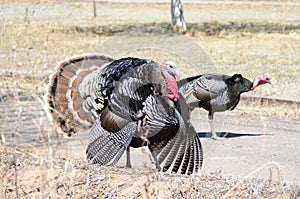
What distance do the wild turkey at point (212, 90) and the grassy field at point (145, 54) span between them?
432 millimetres

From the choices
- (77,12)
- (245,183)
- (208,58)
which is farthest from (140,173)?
(77,12)

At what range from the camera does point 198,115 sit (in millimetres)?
8578

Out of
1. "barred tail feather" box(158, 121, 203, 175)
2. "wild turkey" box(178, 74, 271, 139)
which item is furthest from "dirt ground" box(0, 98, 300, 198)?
"wild turkey" box(178, 74, 271, 139)

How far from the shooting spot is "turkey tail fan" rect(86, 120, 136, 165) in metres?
5.27

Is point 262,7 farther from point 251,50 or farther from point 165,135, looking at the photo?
point 165,135

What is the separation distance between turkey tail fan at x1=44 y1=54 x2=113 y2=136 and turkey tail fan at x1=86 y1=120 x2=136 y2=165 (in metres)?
0.21

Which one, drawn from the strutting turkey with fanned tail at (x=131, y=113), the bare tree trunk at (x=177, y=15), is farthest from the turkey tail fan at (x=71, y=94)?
the bare tree trunk at (x=177, y=15)

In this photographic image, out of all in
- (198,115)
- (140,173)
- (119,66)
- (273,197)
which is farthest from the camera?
(198,115)

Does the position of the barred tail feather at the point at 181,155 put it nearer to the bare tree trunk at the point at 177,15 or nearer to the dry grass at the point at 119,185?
the dry grass at the point at 119,185

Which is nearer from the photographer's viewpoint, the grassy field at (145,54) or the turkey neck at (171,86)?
the grassy field at (145,54)

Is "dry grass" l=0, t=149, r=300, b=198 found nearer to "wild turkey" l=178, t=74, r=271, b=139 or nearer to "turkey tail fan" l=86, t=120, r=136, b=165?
"turkey tail fan" l=86, t=120, r=136, b=165

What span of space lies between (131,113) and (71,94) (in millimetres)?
748

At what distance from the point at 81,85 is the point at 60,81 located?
0.56 ft

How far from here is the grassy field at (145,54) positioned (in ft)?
15.0
